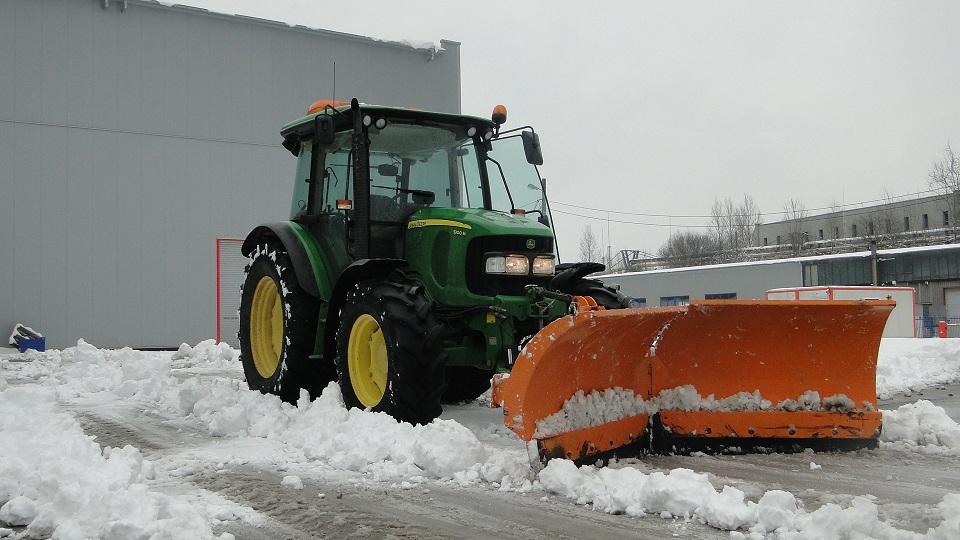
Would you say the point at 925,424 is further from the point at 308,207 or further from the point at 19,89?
the point at 19,89

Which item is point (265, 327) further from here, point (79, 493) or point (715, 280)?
point (715, 280)

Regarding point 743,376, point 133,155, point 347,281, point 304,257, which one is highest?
point 133,155

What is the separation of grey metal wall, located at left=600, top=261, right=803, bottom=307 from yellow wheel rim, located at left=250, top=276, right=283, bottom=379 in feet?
74.1

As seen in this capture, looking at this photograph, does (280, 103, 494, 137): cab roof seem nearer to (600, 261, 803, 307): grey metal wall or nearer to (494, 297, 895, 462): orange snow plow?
(494, 297, 895, 462): orange snow plow

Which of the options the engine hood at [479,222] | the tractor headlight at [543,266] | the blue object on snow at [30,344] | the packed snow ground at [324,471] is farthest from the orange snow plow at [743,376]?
the blue object on snow at [30,344]

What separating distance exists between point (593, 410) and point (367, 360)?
5.72 feet

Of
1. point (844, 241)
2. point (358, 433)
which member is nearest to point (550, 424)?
point (358, 433)

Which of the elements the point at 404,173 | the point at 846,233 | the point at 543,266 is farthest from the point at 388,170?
the point at 846,233

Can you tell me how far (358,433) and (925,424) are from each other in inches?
149

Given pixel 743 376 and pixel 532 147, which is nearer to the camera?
pixel 743 376

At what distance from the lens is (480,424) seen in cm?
644

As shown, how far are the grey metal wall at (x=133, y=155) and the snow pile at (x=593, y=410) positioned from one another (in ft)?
41.2

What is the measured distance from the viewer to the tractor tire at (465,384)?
723cm

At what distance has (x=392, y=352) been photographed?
5.53 meters
